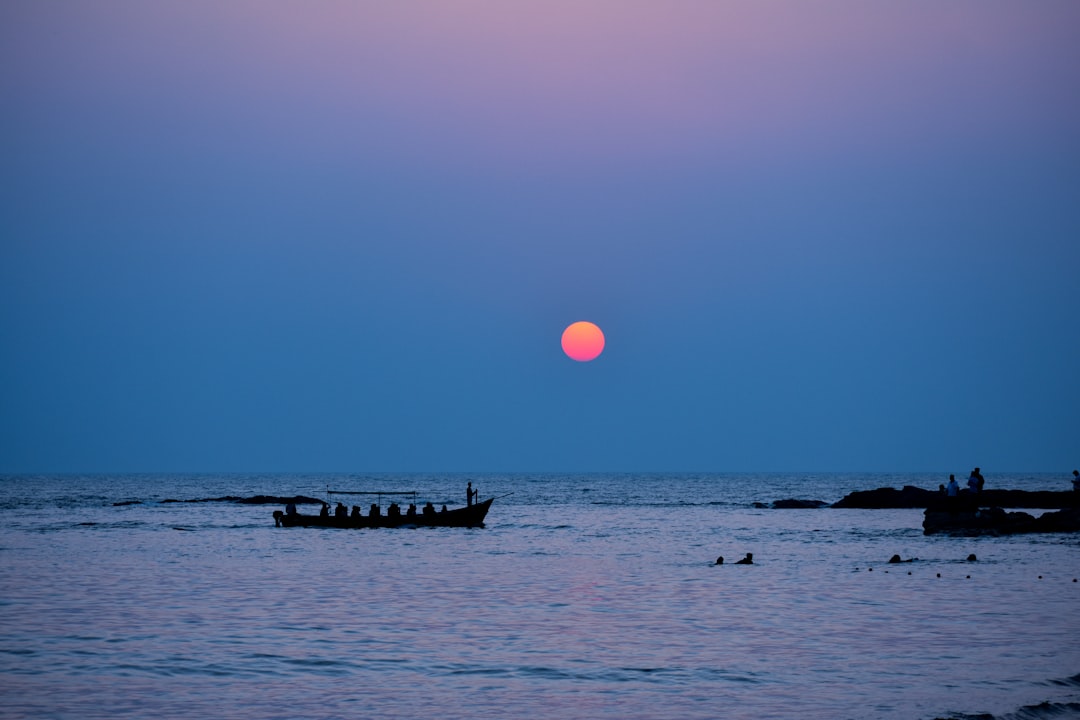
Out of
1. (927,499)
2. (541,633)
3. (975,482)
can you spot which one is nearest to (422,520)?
(975,482)

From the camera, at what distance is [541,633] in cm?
2294

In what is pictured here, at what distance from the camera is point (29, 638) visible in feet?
72.3

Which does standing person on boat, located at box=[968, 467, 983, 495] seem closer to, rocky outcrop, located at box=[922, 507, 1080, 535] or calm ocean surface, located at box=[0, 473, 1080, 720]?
rocky outcrop, located at box=[922, 507, 1080, 535]

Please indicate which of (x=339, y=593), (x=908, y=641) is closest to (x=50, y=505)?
(x=339, y=593)

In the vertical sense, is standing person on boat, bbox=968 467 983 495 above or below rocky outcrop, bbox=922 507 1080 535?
above

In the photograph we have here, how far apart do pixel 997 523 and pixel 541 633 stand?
1472 inches

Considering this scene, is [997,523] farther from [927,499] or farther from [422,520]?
[927,499]

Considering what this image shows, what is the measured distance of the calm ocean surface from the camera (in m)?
16.7

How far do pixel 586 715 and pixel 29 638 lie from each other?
13.5m

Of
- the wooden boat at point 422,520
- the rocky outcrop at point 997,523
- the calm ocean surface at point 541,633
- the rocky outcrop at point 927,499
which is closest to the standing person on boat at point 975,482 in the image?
the rocky outcrop at point 997,523

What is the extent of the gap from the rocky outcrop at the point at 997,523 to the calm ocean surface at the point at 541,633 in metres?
5.46

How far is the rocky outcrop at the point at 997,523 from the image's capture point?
2018 inches

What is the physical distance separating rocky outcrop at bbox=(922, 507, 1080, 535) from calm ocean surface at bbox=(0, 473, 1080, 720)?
17.9 feet

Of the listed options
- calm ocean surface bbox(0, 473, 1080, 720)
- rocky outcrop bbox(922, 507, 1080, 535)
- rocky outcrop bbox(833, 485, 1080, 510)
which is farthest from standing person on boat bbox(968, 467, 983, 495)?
rocky outcrop bbox(833, 485, 1080, 510)
